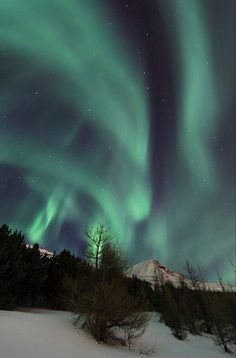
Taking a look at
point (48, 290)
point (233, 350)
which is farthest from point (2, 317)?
point (233, 350)

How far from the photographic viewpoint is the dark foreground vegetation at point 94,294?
66.7ft

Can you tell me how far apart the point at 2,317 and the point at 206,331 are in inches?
1268

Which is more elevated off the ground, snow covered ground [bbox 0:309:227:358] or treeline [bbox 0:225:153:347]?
treeline [bbox 0:225:153:347]

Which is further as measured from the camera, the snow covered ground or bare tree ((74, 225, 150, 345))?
bare tree ((74, 225, 150, 345))

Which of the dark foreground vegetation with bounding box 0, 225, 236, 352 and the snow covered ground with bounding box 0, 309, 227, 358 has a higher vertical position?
the dark foreground vegetation with bounding box 0, 225, 236, 352

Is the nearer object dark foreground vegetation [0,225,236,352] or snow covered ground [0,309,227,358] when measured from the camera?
snow covered ground [0,309,227,358]

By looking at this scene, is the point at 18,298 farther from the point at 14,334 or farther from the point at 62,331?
the point at 14,334

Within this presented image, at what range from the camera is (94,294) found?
21375 mm

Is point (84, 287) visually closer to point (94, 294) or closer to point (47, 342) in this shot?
point (94, 294)

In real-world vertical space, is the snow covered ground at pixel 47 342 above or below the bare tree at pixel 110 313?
below

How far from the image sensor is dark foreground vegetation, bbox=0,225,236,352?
2033cm

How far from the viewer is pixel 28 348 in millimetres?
13008

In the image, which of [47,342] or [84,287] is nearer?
[47,342]

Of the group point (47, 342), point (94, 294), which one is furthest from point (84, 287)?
point (47, 342)
